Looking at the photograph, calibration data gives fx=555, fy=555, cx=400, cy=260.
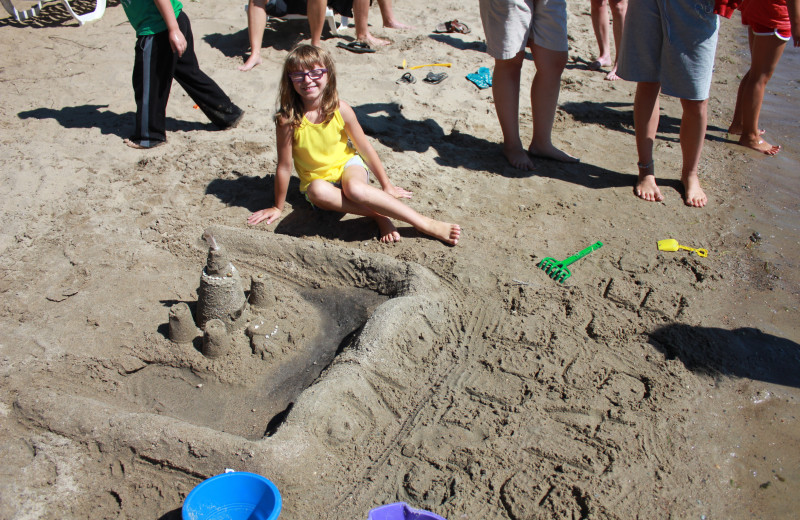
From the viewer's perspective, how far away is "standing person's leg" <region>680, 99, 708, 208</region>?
352cm

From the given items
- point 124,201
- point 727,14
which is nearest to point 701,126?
point 727,14

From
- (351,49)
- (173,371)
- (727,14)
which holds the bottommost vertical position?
(173,371)

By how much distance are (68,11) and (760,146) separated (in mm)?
7030

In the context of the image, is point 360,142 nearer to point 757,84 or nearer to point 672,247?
point 672,247

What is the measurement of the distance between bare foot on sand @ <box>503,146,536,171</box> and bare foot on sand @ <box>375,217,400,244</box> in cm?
129

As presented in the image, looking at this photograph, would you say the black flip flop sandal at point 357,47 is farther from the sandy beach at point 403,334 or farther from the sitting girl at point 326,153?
the sitting girl at point 326,153

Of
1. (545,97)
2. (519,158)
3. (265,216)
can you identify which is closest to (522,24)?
(545,97)

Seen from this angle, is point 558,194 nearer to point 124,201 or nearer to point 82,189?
point 124,201

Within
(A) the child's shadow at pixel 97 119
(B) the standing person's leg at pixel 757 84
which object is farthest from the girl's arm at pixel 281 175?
(B) the standing person's leg at pixel 757 84

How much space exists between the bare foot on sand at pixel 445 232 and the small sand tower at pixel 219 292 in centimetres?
113

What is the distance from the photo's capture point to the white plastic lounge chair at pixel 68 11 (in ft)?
19.7

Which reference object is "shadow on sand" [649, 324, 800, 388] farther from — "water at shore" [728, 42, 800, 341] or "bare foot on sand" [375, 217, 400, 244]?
"bare foot on sand" [375, 217, 400, 244]

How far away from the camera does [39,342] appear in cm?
266

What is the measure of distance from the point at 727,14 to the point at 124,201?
12.4 ft
